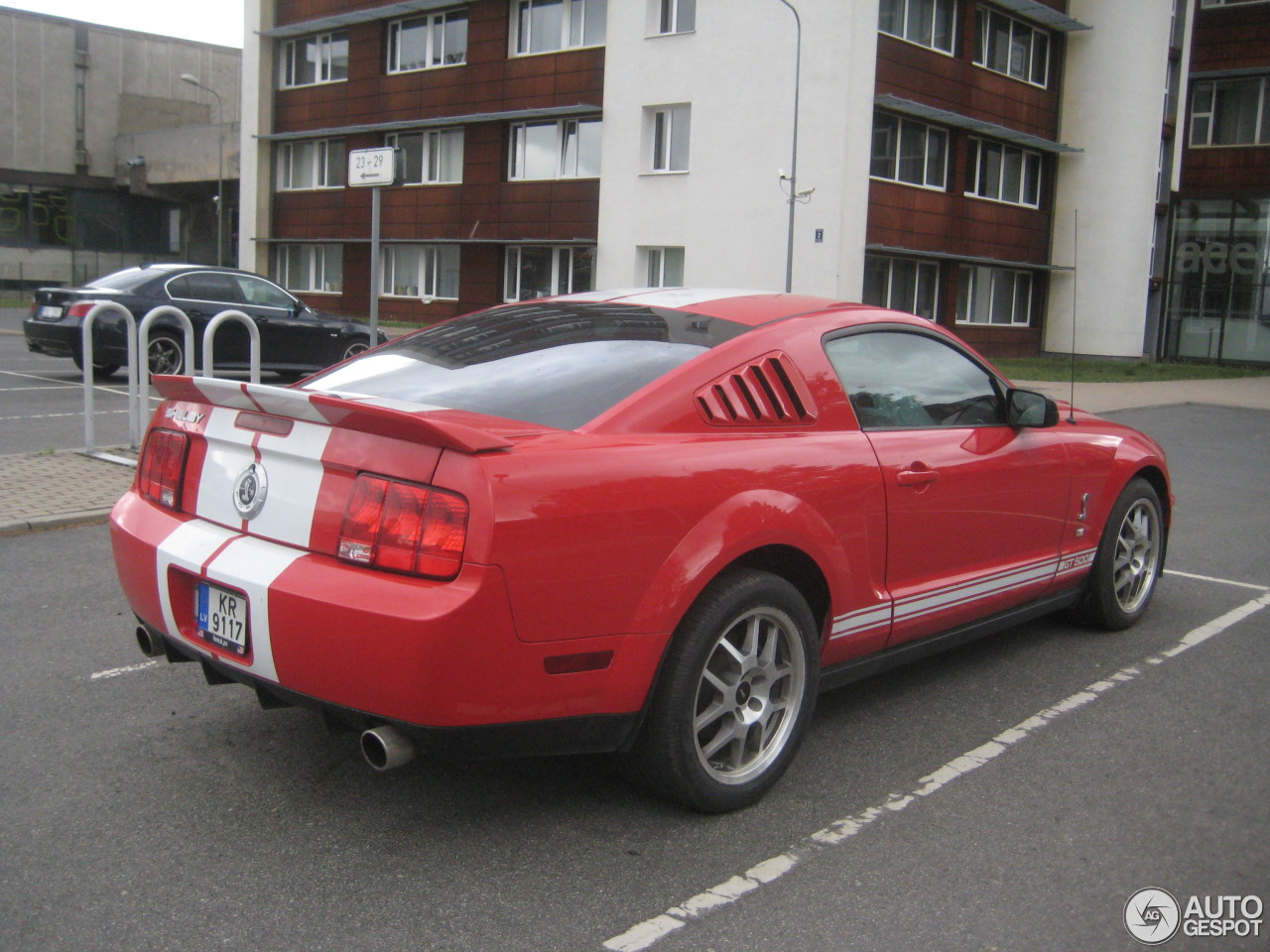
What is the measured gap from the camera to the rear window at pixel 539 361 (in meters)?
3.52

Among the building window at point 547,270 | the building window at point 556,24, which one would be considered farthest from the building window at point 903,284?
the building window at point 556,24

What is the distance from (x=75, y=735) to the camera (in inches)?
156

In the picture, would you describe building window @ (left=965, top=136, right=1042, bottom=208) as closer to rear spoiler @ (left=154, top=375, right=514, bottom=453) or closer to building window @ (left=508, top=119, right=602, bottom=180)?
building window @ (left=508, top=119, right=602, bottom=180)

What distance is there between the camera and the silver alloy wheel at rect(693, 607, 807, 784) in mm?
3475

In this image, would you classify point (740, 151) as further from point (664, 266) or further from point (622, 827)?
point (622, 827)

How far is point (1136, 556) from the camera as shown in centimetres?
570

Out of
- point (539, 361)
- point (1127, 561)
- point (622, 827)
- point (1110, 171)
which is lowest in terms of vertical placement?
point (622, 827)

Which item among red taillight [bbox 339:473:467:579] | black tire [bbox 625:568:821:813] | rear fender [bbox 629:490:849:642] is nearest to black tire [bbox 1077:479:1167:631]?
rear fender [bbox 629:490:849:642]

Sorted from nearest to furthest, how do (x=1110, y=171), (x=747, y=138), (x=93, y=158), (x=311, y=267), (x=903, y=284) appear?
(x=747, y=138)
(x=903, y=284)
(x=1110, y=171)
(x=311, y=267)
(x=93, y=158)

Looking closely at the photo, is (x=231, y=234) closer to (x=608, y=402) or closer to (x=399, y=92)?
(x=399, y=92)

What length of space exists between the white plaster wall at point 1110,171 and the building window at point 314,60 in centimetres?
2125

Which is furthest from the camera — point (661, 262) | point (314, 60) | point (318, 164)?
point (318, 164)

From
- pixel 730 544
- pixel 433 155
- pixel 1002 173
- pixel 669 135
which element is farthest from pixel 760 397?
pixel 433 155

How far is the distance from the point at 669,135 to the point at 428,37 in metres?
9.73
